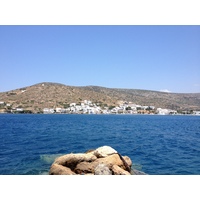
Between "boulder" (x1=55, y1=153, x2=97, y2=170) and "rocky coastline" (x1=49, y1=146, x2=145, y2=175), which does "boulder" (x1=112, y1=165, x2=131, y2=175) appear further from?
"boulder" (x1=55, y1=153, x2=97, y2=170)

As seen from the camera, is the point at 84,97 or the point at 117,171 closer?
the point at 117,171

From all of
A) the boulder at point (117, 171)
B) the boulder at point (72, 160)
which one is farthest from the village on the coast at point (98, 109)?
the boulder at point (117, 171)

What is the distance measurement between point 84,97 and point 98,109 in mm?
5892

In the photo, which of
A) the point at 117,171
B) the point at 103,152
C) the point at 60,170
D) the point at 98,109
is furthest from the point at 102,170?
the point at 98,109

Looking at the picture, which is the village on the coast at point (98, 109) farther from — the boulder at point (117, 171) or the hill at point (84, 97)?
the boulder at point (117, 171)

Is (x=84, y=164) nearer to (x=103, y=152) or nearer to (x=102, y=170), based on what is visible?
(x=103, y=152)

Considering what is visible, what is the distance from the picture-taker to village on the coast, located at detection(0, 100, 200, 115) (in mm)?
67062

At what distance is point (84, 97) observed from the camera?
7456 cm

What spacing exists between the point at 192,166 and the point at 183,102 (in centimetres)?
7668

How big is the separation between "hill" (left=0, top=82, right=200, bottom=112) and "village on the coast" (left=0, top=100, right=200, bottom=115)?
1.13 metres
